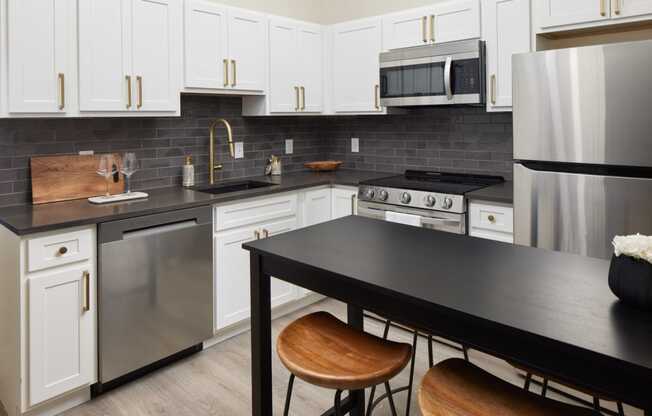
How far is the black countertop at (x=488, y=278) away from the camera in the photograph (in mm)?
1083

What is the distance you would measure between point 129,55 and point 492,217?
7.44ft

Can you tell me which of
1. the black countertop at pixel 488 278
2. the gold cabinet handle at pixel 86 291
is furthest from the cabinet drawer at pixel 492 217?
the gold cabinet handle at pixel 86 291

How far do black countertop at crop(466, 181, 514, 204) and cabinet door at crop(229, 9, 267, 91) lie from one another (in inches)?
65.9

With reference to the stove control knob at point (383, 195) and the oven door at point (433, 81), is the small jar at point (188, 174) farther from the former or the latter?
the oven door at point (433, 81)

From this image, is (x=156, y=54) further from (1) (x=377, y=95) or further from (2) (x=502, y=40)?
(2) (x=502, y=40)

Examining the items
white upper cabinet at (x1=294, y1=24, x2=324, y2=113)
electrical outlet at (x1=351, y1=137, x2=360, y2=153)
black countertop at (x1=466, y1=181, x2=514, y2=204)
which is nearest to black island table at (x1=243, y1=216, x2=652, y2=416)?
black countertop at (x1=466, y1=181, x2=514, y2=204)

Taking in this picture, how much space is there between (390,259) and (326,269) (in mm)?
229

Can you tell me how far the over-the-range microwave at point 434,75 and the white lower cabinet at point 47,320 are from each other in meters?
2.19

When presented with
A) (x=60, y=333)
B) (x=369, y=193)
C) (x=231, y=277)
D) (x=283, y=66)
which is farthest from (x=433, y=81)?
(x=60, y=333)

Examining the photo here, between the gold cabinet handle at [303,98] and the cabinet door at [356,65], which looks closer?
the cabinet door at [356,65]

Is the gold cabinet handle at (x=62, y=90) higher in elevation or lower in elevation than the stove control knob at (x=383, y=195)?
higher

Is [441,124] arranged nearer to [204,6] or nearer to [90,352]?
[204,6]

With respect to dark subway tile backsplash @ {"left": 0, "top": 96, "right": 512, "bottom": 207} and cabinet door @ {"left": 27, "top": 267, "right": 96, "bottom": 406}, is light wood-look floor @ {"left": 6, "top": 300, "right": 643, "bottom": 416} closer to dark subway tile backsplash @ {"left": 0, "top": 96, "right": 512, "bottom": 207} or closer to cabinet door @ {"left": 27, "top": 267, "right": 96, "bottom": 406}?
cabinet door @ {"left": 27, "top": 267, "right": 96, "bottom": 406}

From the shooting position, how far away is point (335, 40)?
3953 mm
